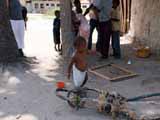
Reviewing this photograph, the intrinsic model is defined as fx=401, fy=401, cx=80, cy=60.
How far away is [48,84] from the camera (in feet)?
23.6

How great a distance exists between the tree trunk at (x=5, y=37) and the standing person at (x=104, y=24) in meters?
1.92

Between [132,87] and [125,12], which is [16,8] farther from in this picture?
[125,12]

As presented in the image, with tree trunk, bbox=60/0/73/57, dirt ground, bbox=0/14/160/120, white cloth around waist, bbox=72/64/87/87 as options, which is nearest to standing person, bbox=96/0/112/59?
dirt ground, bbox=0/14/160/120

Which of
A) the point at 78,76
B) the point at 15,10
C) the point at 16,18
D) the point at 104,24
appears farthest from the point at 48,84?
the point at 104,24

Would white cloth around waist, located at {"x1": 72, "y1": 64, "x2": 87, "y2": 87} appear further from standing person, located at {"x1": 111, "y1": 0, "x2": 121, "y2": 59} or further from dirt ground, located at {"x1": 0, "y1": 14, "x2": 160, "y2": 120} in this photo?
standing person, located at {"x1": 111, "y1": 0, "x2": 121, "y2": 59}

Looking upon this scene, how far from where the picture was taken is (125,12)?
12.7 meters

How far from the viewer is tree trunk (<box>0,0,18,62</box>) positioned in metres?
8.23

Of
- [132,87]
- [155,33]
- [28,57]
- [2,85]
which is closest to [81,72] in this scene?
[132,87]

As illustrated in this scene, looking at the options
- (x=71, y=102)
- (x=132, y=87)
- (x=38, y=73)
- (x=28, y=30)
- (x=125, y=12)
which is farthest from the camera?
(x=28, y=30)

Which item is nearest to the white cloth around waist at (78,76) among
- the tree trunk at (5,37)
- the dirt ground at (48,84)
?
the dirt ground at (48,84)

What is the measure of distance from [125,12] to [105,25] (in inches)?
167

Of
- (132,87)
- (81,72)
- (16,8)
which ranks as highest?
(16,8)

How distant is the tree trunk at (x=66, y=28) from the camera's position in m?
8.26

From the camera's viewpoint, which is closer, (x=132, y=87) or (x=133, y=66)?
(x=132, y=87)
